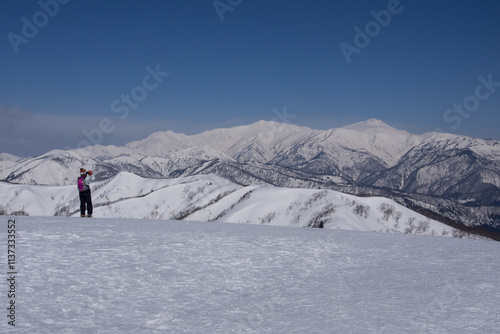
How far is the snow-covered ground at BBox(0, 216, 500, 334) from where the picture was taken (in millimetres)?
6398

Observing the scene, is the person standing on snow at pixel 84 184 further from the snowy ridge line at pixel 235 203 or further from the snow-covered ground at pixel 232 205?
the snowy ridge line at pixel 235 203

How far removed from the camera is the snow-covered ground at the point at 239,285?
6398 mm

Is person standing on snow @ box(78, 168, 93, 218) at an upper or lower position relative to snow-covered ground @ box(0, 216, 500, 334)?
upper

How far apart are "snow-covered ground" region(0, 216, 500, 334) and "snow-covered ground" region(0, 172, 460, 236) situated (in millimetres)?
43834

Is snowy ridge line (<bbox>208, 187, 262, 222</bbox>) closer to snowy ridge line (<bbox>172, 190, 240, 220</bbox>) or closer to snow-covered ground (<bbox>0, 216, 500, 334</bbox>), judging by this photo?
snowy ridge line (<bbox>172, 190, 240, 220</bbox>)

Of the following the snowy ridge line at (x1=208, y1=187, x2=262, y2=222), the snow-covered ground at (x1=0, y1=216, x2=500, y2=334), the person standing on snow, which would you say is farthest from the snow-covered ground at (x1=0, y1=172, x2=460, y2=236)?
the snow-covered ground at (x1=0, y1=216, x2=500, y2=334)

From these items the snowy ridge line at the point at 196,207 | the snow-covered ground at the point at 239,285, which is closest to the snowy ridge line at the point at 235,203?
the snowy ridge line at the point at 196,207

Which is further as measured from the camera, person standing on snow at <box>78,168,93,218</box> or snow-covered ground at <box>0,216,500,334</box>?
person standing on snow at <box>78,168,93,218</box>

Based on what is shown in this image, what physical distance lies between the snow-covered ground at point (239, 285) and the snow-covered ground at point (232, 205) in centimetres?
4383

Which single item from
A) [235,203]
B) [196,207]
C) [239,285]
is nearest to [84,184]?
[239,285]

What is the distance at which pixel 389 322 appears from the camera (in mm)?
6438

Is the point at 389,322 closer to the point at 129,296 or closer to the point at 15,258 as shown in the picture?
the point at 129,296

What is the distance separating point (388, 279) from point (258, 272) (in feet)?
11.0

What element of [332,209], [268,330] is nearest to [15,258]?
[268,330]
